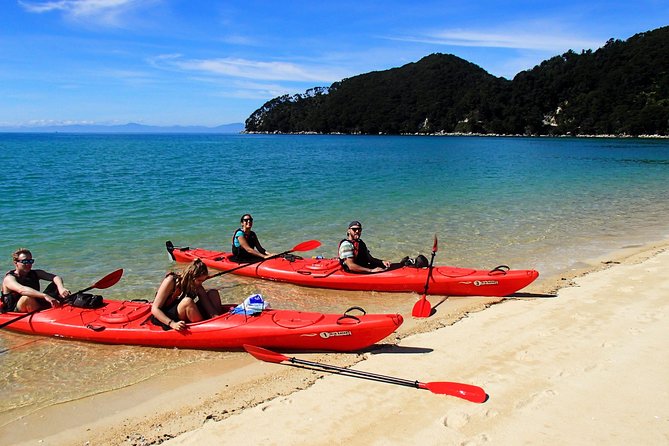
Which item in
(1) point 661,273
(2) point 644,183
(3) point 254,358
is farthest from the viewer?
(2) point 644,183

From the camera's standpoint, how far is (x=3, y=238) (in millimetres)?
12414

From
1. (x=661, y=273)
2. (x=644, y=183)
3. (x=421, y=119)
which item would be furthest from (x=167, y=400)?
(x=421, y=119)

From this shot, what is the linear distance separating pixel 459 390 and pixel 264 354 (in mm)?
2251

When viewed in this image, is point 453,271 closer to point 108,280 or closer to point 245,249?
point 245,249

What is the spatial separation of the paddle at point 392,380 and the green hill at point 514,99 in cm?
10996

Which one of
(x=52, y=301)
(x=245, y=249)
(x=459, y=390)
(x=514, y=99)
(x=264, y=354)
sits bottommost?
(x=264, y=354)

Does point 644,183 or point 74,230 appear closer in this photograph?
point 74,230

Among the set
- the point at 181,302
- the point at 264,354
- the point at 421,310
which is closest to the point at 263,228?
the point at 421,310

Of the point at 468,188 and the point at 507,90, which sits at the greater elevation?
the point at 507,90

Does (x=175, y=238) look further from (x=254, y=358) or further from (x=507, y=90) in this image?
(x=507, y=90)

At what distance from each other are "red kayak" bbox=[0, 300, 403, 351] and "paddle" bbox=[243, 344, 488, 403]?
0.92 ft

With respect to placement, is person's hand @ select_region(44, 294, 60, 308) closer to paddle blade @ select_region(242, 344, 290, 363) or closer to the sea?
the sea

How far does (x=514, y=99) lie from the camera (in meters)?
131

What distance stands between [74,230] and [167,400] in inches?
400
